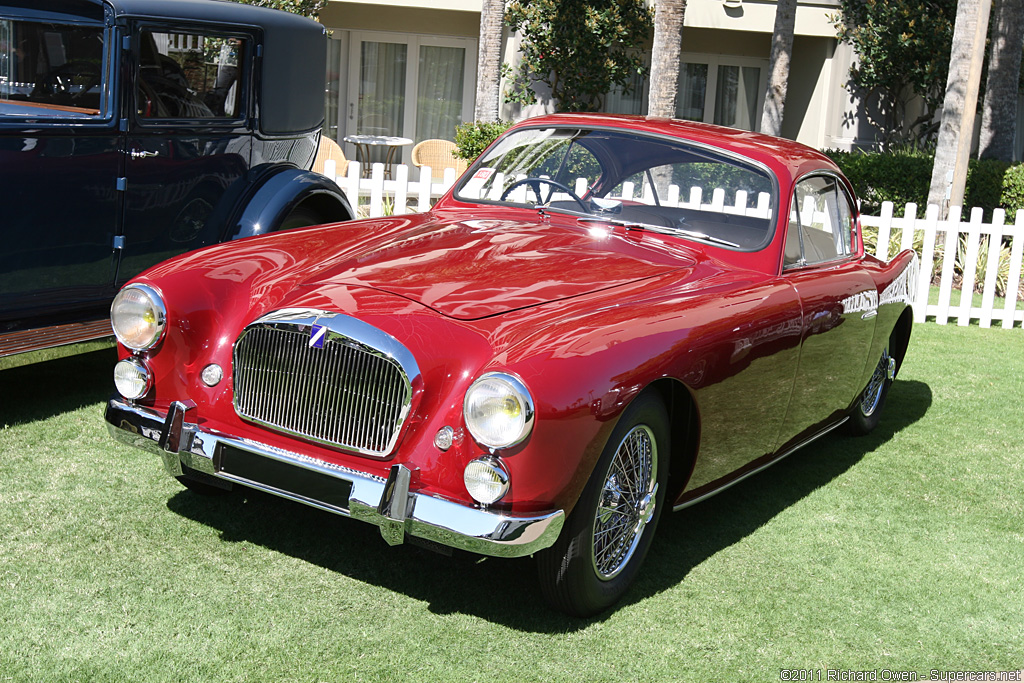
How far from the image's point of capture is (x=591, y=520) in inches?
137

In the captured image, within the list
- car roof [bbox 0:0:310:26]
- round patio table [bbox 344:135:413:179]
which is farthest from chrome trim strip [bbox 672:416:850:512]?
round patio table [bbox 344:135:413:179]

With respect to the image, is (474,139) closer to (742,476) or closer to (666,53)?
(666,53)

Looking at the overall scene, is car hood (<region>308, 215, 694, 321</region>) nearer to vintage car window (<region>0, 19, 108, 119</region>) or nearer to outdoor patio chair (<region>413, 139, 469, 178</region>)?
vintage car window (<region>0, 19, 108, 119</region>)

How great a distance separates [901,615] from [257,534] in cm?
250

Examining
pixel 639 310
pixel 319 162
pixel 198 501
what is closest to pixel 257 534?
pixel 198 501

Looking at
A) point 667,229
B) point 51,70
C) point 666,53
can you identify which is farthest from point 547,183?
point 666,53

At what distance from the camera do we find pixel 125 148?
5461 mm

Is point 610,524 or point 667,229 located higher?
point 667,229

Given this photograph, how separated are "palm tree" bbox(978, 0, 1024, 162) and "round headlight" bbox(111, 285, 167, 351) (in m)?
13.1

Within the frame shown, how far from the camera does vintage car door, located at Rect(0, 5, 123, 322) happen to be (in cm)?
503

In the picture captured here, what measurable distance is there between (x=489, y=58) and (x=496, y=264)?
11.9m

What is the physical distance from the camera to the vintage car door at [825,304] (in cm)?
465

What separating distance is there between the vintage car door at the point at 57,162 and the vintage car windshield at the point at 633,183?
189cm

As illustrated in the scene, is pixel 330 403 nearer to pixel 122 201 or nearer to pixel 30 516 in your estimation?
pixel 30 516
